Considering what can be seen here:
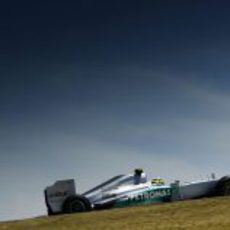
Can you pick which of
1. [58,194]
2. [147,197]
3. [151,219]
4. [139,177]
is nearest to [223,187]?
[147,197]

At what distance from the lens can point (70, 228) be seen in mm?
20359

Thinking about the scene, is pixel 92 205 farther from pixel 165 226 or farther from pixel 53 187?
pixel 165 226

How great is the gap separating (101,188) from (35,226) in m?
6.17

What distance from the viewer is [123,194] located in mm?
27078

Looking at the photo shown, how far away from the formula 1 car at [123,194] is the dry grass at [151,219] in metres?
2.55

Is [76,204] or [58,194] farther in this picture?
[58,194]

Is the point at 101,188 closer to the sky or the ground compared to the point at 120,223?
closer to the sky

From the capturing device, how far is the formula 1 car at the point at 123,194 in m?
26.7

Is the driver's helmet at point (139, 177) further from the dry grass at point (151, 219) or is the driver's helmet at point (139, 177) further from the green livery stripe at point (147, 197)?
the dry grass at point (151, 219)

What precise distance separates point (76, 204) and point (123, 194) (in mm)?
2156

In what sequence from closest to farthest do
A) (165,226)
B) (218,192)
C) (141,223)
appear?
(165,226) → (141,223) → (218,192)

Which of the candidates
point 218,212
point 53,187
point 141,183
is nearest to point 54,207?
point 53,187

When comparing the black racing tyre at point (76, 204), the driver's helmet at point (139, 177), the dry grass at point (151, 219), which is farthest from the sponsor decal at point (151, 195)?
the dry grass at point (151, 219)

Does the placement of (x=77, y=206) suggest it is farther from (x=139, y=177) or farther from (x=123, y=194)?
(x=139, y=177)
